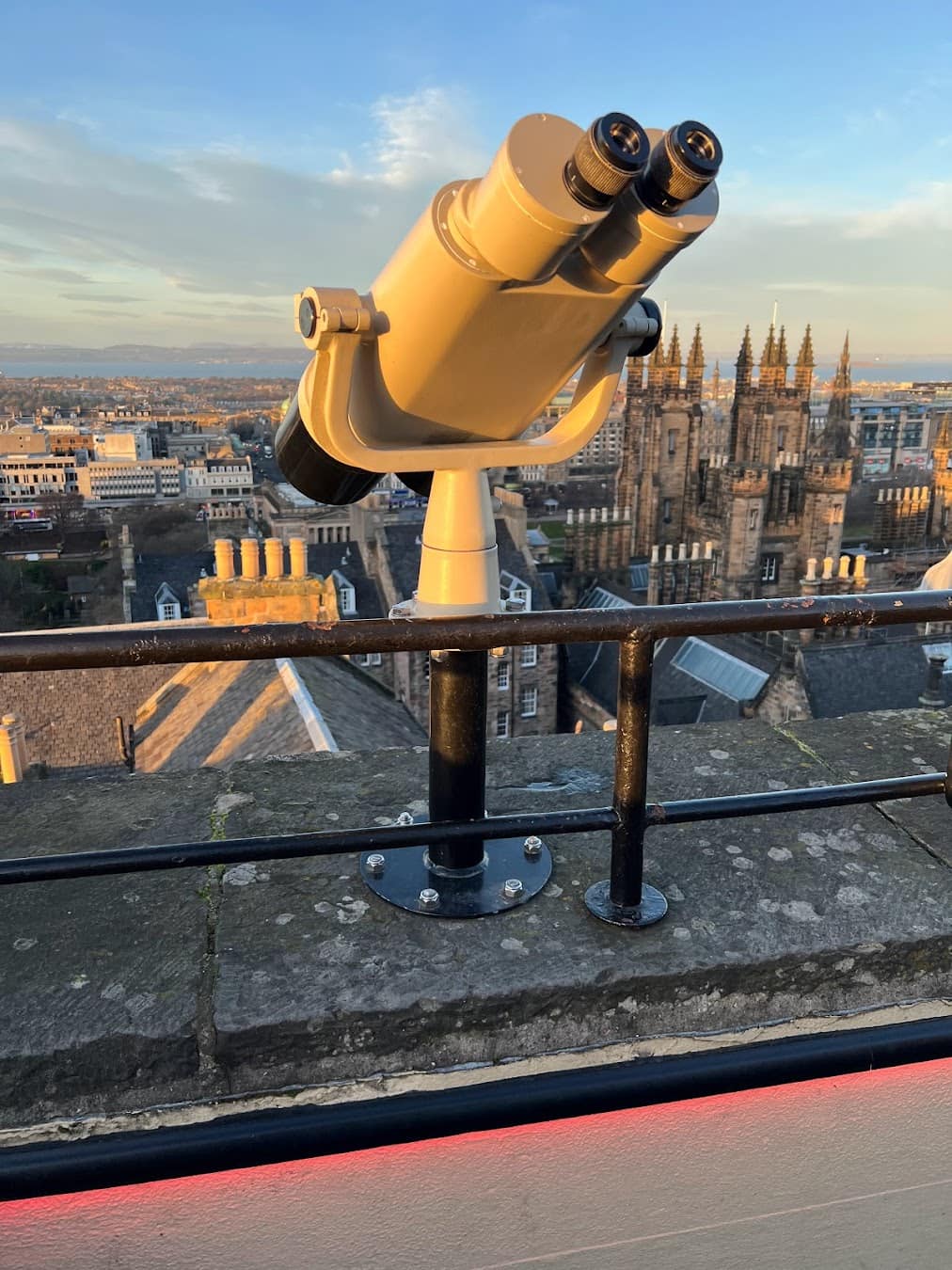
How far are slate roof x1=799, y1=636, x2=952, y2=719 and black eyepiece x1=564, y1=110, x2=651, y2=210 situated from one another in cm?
2532

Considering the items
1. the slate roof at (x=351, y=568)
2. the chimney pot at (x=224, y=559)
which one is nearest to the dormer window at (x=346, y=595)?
the slate roof at (x=351, y=568)

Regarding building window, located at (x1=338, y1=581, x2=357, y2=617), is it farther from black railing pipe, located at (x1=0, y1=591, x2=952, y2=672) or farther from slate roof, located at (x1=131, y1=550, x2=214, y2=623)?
black railing pipe, located at (x1=0, y1=591, x2=952, y2=672)

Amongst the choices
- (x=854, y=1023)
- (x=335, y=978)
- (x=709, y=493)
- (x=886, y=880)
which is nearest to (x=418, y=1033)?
(x=335, y=978)

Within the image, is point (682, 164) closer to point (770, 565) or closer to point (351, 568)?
point (351, 568)

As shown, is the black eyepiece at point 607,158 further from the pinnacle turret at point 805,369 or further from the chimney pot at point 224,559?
the pinnacle turret at point 805,369

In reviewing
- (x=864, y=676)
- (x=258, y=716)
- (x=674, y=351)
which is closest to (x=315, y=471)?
(x=258, y=716)

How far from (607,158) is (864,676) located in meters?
27.1

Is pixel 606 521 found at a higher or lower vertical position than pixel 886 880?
lower

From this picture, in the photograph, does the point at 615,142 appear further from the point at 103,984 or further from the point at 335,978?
the point at 103,984

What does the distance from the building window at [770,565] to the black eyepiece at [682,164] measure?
2094 inches

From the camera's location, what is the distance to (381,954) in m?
1.85

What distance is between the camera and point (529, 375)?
1.93m

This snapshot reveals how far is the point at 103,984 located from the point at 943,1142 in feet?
5.16

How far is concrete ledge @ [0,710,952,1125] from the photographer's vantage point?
1.64 metres
